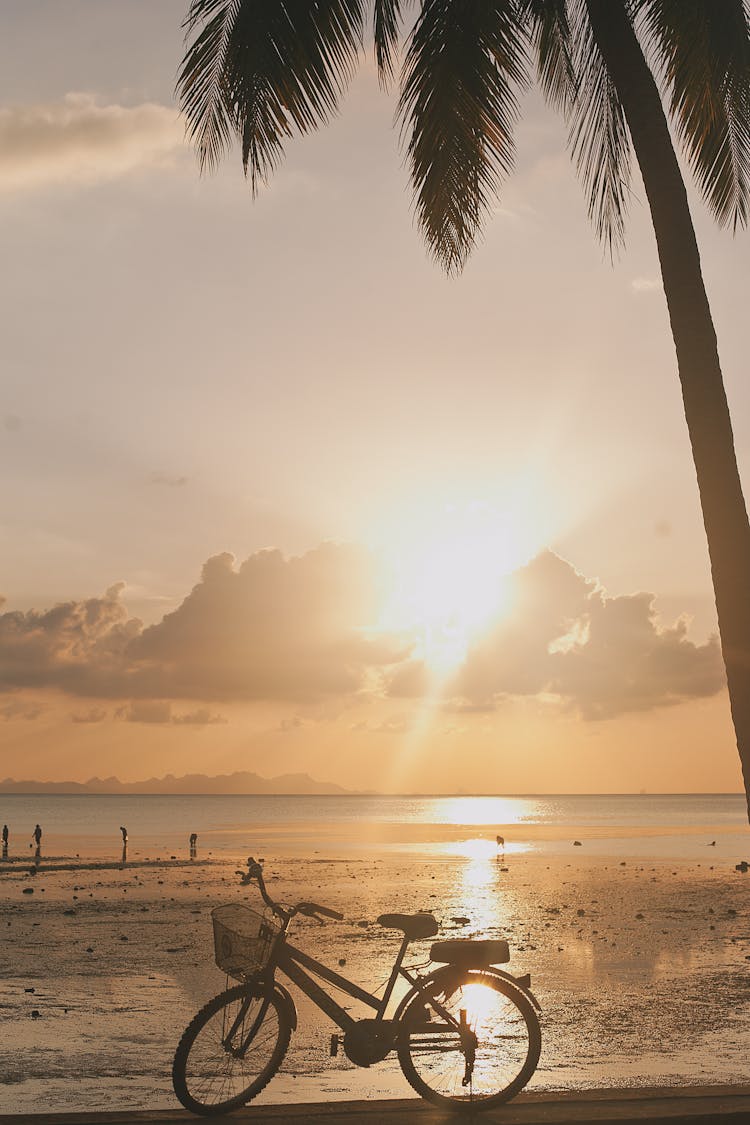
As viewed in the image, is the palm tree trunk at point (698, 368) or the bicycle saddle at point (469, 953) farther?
the palm tree trunk at point (698, 368)

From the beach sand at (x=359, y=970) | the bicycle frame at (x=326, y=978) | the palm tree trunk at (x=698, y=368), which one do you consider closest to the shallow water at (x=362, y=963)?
the beach sand at (x=359, y=970)

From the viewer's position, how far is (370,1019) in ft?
27.2

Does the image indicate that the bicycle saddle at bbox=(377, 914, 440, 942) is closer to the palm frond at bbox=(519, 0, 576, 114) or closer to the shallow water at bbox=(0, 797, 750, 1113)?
the shallow water at bbox=(0, 797, 750, 1113)

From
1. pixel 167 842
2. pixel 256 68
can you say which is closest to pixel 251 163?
pixel 256 68

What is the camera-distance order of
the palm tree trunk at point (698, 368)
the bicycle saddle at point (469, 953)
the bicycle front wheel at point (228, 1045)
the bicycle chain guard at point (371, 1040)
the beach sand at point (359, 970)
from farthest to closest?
the beach sand at point (359, 970), the palm tree trunk at point (698, 368), the bicycle saddle at point (469, 953), the bicycle chain guard at point (371, 1040), the bicycle front wheel at point (228, 1045)

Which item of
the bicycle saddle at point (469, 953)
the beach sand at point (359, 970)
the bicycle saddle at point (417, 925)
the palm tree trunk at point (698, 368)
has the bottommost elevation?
the beach sand at point (359, 970)

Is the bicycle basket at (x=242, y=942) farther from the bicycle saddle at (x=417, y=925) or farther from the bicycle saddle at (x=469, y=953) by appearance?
the bicycle saddle at (x=469, y=953)

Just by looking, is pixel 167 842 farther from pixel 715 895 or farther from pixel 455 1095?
pixel 455 1095

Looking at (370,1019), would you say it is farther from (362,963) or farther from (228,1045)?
(362,963)

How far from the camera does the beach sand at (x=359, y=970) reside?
1134 cm

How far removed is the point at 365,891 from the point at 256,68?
97.4 ft

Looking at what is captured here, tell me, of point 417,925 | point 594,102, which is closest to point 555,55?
point 594,102

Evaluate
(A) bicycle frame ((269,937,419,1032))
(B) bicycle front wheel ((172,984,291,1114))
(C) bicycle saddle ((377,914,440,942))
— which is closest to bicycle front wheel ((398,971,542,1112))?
(A) bicycle frame ((269,937,419,1032))

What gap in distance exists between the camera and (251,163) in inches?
448
